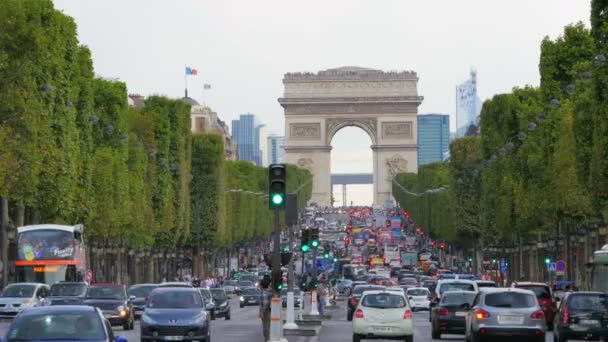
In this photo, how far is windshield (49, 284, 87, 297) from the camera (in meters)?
58.4

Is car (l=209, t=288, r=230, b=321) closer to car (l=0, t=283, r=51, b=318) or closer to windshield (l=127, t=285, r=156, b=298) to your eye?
windshield (l=127, t=285, r=156, b=298)

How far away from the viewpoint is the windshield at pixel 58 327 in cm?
2644

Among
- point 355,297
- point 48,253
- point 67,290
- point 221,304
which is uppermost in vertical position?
point 48,253

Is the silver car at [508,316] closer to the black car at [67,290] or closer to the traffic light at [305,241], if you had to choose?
the traffic light at [305,241]

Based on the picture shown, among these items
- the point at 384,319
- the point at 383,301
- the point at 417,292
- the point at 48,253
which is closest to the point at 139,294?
the point at 48,253

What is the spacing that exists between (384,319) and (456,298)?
7300 millimetres

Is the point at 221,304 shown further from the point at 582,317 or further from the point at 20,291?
the point at 582,317

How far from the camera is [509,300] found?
1592 inches

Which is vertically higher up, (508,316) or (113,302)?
(113,302)

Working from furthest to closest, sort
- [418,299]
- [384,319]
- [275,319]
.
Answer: [418,299]
[384,319]
[275,319]

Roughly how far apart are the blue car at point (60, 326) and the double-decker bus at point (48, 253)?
39.5 m

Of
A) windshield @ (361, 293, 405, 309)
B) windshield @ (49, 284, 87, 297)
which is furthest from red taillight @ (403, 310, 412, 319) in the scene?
windshield @ (49, 284, 87, 297)


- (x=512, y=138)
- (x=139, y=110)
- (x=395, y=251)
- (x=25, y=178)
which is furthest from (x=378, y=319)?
(x=395, y=251)

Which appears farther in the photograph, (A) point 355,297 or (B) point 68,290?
(A) point 355,297
